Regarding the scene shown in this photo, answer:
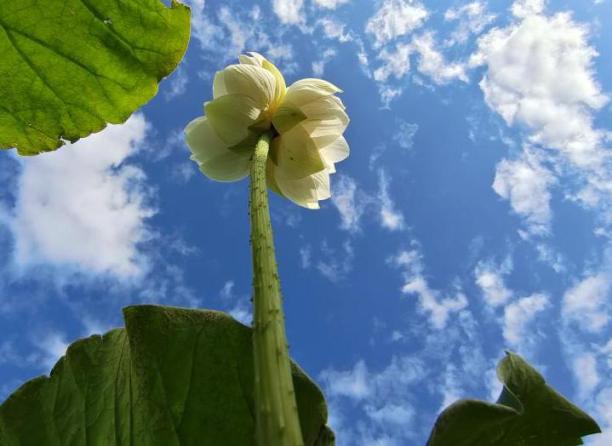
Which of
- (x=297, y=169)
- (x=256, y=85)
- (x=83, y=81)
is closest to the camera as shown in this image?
(x=83, y=81)

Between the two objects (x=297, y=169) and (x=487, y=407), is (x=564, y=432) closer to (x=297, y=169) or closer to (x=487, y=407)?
(x=487, y=407)

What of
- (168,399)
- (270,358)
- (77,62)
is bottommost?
(270,358)

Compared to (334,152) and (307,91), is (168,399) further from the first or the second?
(334,152)

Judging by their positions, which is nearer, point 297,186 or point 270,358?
point 270,358

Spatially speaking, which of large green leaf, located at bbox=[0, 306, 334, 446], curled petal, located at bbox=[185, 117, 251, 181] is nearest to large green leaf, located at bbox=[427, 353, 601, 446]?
large green leaf, located at bbox=[0, 306, 334, 446]

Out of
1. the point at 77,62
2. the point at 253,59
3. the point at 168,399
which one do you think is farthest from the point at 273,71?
the point at 168,399

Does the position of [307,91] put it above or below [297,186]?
above

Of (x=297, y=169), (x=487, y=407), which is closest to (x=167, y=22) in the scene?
(x=297, y=169)
